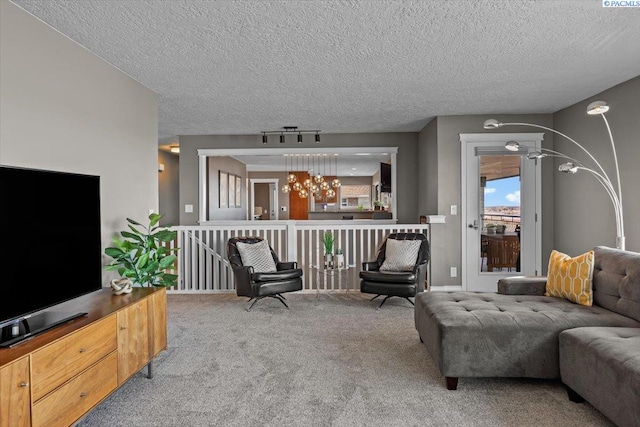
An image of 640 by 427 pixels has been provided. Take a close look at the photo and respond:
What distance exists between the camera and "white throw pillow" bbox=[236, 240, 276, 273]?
5.13 m

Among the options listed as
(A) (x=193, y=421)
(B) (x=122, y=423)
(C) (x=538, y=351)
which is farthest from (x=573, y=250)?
(B) (x=122, y=423)

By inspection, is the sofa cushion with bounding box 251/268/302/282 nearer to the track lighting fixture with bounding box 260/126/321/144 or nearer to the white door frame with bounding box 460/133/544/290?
the track lighting fixture with bounding box 260/126/321/144

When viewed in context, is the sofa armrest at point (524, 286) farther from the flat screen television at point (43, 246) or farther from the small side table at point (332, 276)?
the flat screen television at point (43, 246)

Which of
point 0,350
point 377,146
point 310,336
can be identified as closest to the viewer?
point 0,350

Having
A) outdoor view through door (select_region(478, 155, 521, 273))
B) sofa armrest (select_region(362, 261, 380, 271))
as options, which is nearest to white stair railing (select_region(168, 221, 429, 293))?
sofa armrest (select_region(362, 261, 380, 271))

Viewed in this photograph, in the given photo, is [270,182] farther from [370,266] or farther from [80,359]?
[80,359]

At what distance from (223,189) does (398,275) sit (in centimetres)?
548

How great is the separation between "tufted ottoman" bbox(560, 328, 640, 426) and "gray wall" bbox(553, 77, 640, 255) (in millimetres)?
2155

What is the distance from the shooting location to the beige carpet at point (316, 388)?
7.68 feet

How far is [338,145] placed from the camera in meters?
6.80

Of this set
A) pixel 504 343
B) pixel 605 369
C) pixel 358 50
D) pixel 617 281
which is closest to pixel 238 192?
pixel 358 50

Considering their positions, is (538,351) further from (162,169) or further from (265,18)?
(162,169)

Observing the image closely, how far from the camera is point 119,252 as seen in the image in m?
3.11

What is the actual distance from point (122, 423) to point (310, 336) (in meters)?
1.84
